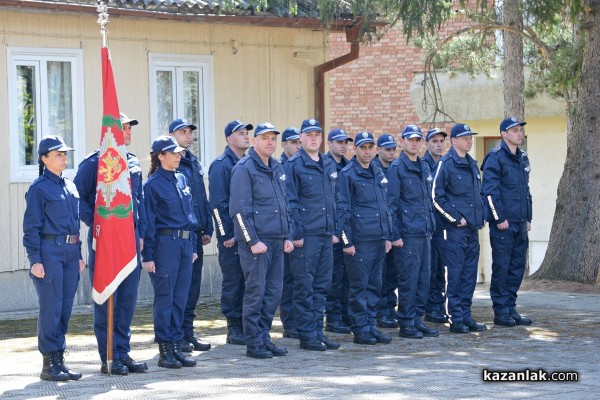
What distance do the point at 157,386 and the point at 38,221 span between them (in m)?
1.66

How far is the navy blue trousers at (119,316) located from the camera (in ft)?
33.9

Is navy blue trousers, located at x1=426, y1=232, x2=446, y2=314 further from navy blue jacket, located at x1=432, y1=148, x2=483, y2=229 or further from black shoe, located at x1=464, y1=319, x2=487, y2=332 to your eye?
black shoe, located at x1=464, y1=319, x2=487, y2=332

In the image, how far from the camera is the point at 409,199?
12.9 m

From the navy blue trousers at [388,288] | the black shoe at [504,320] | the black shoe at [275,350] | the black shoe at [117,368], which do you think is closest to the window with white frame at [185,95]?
the navy blue trousers at [388,288]

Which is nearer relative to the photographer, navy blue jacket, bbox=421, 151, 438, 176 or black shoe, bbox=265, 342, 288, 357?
black shoe, bbox=265, 342, 288, 357

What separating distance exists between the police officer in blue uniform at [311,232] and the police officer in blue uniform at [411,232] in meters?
1.00

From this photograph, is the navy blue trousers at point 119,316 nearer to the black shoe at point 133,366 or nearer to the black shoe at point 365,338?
the black shoe at point 133,366

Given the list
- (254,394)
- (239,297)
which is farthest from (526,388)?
(239,297)

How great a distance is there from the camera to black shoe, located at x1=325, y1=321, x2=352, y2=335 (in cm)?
1303

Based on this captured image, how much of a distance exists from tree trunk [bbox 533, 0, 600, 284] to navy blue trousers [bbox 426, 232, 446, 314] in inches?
153

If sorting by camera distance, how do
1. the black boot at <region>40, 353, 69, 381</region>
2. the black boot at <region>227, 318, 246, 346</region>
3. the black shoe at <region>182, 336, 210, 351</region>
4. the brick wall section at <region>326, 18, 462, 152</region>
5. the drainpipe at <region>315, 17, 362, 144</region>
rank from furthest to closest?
1. the brick wall section at <region>326, 18, 462, 152</region>
2. the drainpipe at <region>315, 17, 362, 144</region>
3. the black boot at <region>227, 318, 246, 346</region>
4. the black shoe at <region>182, 336, 210, 351</region>
5. the black boot at <region>40, 353, 69, 381</region>

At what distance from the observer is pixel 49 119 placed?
623 inches

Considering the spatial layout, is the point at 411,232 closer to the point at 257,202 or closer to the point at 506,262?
the point at 506,262

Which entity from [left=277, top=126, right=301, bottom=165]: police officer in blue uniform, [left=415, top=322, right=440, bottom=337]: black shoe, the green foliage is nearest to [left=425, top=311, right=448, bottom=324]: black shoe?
[left=415, top=322, right=440, bottom=337]: black shoe
